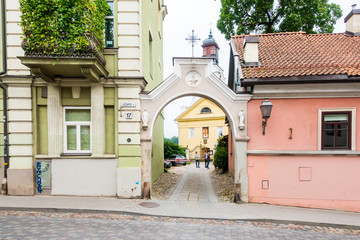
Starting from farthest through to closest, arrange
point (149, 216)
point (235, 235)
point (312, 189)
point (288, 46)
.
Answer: point (288, 46), point (312, 189), point (149, 216), point (235, 235)

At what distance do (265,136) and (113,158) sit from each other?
5481mm

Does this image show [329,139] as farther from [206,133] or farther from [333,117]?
[206,133]

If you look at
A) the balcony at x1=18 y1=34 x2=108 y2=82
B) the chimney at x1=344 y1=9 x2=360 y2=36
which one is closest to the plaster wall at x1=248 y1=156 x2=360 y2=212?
the balcony at x1=18 y1=34 x2=108 y2=82

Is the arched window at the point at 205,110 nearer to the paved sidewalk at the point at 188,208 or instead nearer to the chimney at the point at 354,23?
the chimney at the point at 354,23

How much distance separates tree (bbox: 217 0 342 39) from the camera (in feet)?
57.2

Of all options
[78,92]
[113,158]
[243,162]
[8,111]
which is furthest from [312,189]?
[8,111]

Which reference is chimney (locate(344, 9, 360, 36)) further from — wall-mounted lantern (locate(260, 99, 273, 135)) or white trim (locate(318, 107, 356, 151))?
wall-mounted lantern (locate(260, 99, 273, 135))

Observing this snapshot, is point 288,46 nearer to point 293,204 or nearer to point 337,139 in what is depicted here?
point 337,139

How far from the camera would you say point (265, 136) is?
28.3ft

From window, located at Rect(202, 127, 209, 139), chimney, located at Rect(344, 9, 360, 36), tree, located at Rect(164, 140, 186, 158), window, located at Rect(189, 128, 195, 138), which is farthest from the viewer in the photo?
window, located at Rect(189, 128, 195, 138)

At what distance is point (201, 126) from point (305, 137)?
109 feet

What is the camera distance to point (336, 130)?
27.8ft

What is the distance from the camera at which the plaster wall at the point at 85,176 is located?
346 inches

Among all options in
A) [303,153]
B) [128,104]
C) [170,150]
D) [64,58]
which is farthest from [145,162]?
[170,150]
